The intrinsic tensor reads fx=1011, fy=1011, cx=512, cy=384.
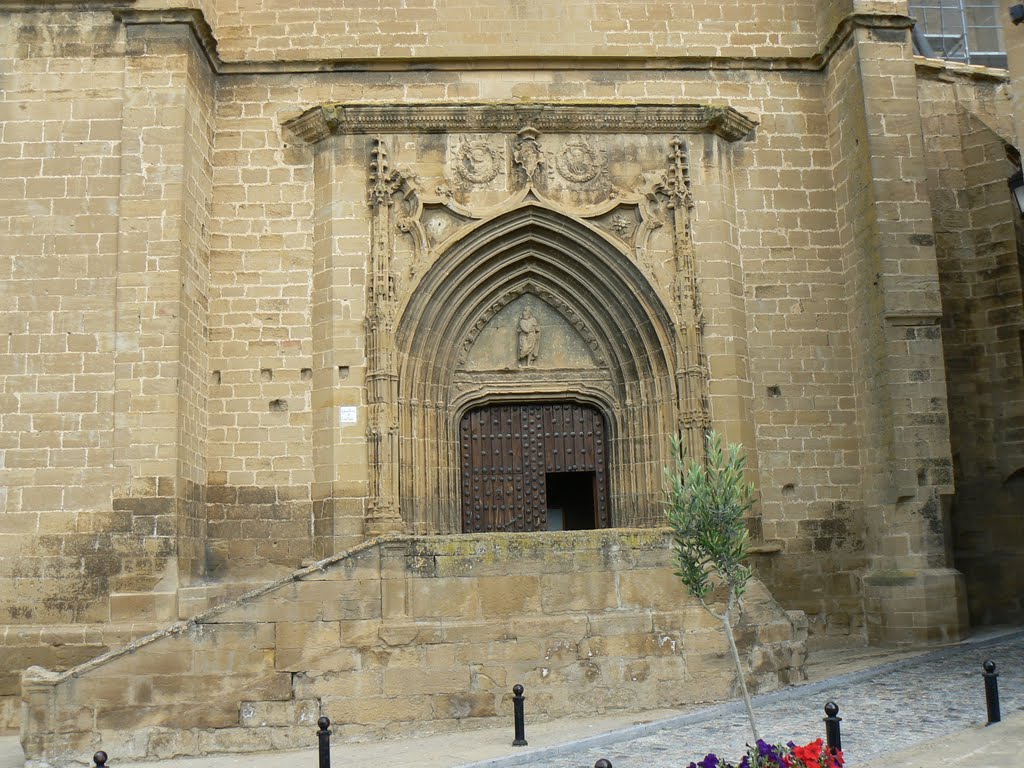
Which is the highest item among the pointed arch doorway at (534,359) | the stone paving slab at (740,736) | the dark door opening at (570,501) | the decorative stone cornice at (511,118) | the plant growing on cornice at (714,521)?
the decorative stone cornice at (511,118)

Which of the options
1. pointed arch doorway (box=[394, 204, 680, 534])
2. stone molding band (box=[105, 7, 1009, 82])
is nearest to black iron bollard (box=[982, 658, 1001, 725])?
pointed arch doorway (box=[394, 204, 680, 534])

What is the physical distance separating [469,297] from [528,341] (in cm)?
92

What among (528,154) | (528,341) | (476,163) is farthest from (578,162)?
(528,341)

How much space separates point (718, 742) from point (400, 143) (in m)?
8.02

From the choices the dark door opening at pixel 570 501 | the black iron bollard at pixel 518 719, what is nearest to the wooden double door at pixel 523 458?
the dark door opening at pixel 570 501

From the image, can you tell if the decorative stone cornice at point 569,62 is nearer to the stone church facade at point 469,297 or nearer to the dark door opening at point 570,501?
the stone church facade at point 469,297

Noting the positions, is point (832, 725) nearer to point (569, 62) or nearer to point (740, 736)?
point (740, 736)

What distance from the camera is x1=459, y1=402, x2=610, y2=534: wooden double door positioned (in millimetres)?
12508

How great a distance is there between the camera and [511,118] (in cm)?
1244

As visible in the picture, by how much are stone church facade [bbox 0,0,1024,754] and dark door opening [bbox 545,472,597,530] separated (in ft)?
0.23

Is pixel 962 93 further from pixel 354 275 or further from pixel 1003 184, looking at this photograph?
pixel 354 275

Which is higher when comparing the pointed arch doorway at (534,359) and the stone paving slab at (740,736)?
the pointed arch doorway at (534,359)

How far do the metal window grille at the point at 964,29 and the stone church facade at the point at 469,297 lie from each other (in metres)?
8.90

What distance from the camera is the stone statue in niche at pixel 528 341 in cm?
1267
